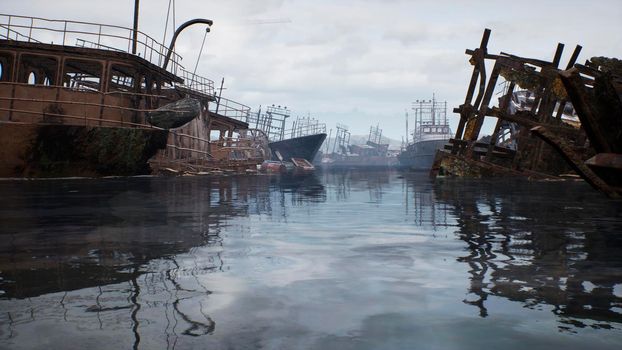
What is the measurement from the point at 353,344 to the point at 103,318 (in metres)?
1.33

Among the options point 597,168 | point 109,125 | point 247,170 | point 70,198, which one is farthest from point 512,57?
point 247,170

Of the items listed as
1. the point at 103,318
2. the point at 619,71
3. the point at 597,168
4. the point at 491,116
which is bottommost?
the point at 103,318

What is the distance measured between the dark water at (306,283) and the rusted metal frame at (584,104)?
1329 millimetres

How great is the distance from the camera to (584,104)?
8.92m

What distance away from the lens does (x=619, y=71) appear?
17.9 m

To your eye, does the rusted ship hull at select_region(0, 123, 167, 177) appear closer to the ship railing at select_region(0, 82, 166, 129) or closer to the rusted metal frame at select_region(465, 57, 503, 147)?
the ship railing at select_region(0, 82, 166, 129)

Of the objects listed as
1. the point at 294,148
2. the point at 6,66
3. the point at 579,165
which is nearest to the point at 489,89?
the point at 579,165

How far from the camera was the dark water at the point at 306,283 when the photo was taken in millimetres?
2844

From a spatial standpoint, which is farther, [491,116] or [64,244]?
[491,116]

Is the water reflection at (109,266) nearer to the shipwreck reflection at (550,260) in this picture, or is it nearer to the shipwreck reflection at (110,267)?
the shipwreck reflection at (110,267)

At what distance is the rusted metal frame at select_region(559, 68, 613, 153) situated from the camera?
8.84m

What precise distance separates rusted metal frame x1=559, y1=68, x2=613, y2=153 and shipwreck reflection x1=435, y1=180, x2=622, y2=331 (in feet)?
3.80

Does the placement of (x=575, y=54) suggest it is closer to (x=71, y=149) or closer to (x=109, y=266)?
(x=71, y=149)

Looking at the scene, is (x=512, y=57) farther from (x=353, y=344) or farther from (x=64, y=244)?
(x=353, y=344)
